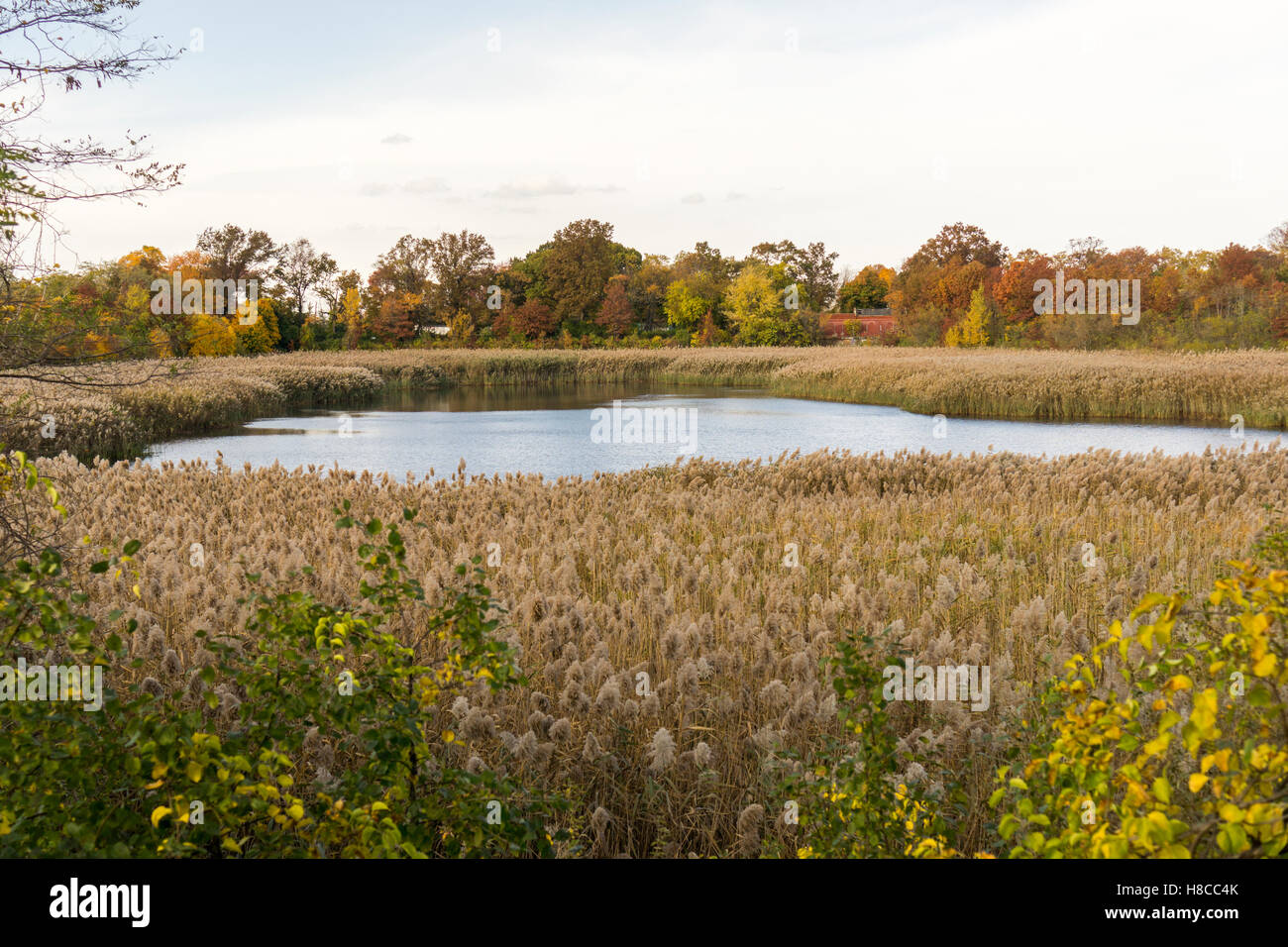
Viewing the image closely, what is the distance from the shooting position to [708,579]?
7527mm

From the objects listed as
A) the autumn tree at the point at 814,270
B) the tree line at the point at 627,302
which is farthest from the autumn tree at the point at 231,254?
the autumn tree at the point at 814,270

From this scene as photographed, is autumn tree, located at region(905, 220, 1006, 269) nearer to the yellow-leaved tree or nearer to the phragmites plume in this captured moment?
the yellow-leaved tree

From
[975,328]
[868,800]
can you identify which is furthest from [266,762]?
[975,328]

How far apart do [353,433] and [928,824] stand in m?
24.5

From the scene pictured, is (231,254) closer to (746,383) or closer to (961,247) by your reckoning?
(746,383)

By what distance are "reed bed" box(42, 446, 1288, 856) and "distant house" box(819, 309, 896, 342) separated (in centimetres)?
9598

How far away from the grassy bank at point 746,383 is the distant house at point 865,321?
5853cm

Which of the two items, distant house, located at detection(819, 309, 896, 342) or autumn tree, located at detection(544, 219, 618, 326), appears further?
distant house, located at detection(819, 309, 896, 342)

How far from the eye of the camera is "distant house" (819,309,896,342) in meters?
109

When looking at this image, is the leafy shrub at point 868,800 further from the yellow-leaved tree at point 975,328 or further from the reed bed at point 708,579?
the yellow-leaved tree at point 975,328

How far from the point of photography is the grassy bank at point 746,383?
2138 centimetres

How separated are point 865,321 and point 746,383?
7010cm

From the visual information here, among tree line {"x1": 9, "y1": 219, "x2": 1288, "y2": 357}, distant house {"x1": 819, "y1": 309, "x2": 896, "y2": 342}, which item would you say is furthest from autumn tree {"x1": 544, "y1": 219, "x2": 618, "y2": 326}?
distant house {"x1": 819, "y1": 309, "x2": 896, "y2": 342}
